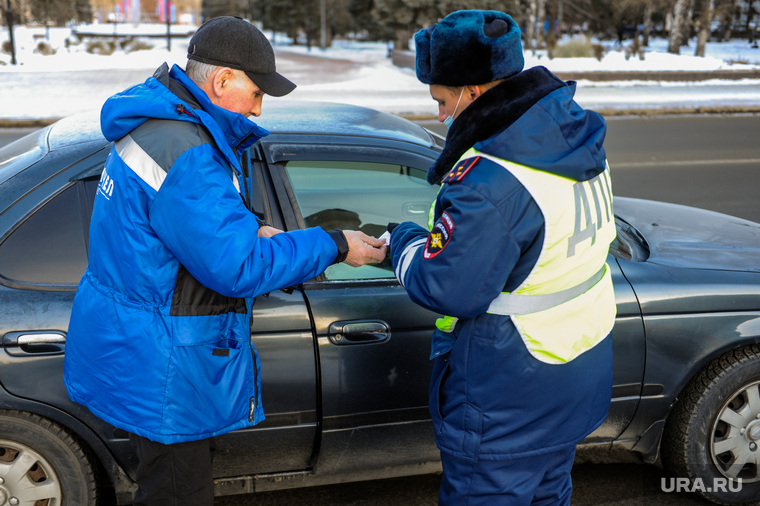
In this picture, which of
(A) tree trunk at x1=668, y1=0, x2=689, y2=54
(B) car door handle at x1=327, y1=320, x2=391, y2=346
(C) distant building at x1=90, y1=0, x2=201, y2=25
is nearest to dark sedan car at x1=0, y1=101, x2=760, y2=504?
(B) car door handle at x1=327, y1=320, x2=391, y2=346

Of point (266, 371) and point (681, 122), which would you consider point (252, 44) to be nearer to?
point (266, 371)

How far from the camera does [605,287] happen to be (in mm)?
2100

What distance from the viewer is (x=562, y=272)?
74.4 inches

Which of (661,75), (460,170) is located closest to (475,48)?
(460,170)

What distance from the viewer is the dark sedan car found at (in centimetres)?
242

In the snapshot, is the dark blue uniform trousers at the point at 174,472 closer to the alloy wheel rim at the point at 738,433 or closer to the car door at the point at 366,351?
the car door at the point at 366,351

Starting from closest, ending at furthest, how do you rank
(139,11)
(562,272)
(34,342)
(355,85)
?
(562,272)
(34,342)
(355,85)
(139,11)

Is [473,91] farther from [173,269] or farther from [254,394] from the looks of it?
[254,394]

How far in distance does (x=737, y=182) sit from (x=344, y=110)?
713 cm

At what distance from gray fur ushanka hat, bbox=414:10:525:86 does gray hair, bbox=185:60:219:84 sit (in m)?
0.61

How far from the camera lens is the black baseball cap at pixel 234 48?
1957mm

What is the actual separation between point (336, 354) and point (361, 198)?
4.63 ft

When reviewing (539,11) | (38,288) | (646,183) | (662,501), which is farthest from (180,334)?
(539,11)

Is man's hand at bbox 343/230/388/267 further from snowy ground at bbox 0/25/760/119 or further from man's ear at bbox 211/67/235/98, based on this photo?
snowy ground at bbox 0/25/760/119
